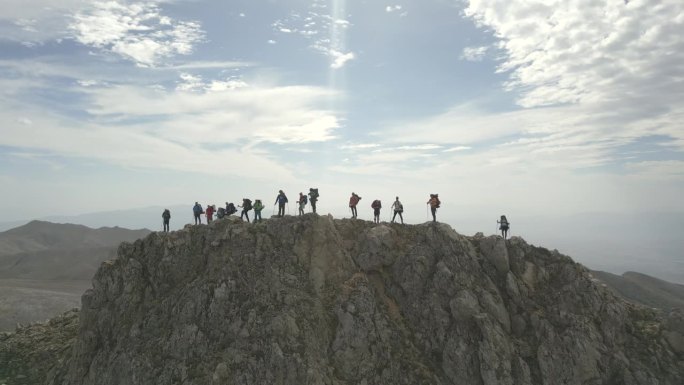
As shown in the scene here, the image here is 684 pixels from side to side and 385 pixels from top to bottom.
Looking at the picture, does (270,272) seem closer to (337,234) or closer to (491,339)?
(337,234)

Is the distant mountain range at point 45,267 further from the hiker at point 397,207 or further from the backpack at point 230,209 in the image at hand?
the hiker at point 397,207

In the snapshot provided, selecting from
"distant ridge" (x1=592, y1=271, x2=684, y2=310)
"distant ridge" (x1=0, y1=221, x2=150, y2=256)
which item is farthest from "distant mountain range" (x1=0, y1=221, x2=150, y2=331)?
"distant ridge" (x1=592, y1=271, x2=684, y2=310)

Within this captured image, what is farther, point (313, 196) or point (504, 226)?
point (313, 196)

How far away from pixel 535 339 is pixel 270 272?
63.5 feet

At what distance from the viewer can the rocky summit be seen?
23656 millimetres

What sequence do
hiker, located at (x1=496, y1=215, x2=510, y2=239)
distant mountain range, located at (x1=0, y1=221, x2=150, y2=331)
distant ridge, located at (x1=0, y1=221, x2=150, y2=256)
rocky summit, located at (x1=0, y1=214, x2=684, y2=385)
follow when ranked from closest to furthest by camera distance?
rocky summit, located at (x1=0, y1=214, x2=684, y2=385), hiker, located at (x1=496, y1=215, x2=510, y2=239), distant mountain range, located at (x1=0, y1=221, x2=150, y2=331), distant ridge, located at (x1=0, y1=221, x2=150, y2=256)

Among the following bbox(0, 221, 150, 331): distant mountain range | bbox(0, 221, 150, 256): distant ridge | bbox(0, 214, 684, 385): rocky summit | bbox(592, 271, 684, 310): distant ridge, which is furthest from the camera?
bbox(0, 221, 150, 256): distant ridge

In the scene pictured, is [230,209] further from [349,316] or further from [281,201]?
[349,316]

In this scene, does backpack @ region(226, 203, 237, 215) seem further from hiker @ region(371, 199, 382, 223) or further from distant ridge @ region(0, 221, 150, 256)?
distant ridge @ region(0, 221, 150, 256)

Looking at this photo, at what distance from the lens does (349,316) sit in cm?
2559

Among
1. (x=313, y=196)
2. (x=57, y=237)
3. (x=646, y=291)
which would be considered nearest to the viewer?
(x=313, y=196)

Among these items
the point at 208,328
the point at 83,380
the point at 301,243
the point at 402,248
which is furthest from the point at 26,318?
the point at 402,248

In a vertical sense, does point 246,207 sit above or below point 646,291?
above

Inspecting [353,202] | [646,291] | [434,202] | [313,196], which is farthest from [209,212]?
[646,291]
